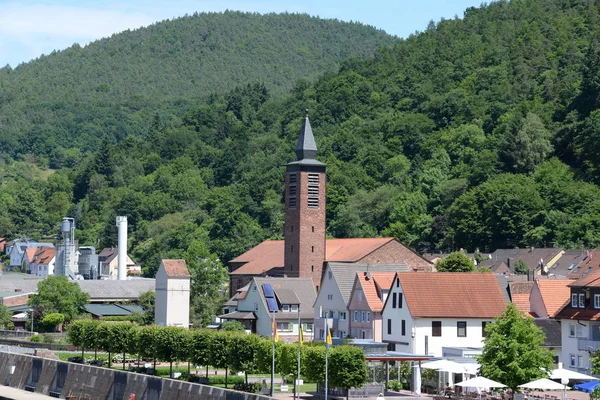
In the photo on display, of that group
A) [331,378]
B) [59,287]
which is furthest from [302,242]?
[331,378]

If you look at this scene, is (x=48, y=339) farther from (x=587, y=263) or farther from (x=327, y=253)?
(x=587, y=263)

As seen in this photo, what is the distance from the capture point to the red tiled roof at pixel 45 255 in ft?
579

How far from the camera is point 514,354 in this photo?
56281 mm

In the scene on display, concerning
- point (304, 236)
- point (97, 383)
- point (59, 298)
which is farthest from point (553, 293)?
point (59, 298)

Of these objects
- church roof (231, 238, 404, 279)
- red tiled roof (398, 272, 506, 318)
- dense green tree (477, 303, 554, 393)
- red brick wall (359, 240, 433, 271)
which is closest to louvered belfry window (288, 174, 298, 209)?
church roof (231, 238, 404, 279)

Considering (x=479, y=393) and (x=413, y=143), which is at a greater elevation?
(x=413, y=143)

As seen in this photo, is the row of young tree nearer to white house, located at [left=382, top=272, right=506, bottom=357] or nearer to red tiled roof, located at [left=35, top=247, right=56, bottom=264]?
white house, located at [left=382, top=272, right=506, bottom=357]

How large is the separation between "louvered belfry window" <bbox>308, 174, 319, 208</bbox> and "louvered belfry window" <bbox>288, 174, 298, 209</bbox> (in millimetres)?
1285

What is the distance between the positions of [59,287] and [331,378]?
5712 cm

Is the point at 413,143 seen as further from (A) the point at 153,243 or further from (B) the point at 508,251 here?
(B) the point at 508,251

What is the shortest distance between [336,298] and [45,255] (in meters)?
97.1

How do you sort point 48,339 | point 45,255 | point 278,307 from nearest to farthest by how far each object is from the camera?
point 278,307 → point 48,339 → point 45,255

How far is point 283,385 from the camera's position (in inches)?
2699

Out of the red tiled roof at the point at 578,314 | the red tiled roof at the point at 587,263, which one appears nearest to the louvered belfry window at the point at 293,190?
the red tiled roof at the point at 587,263
